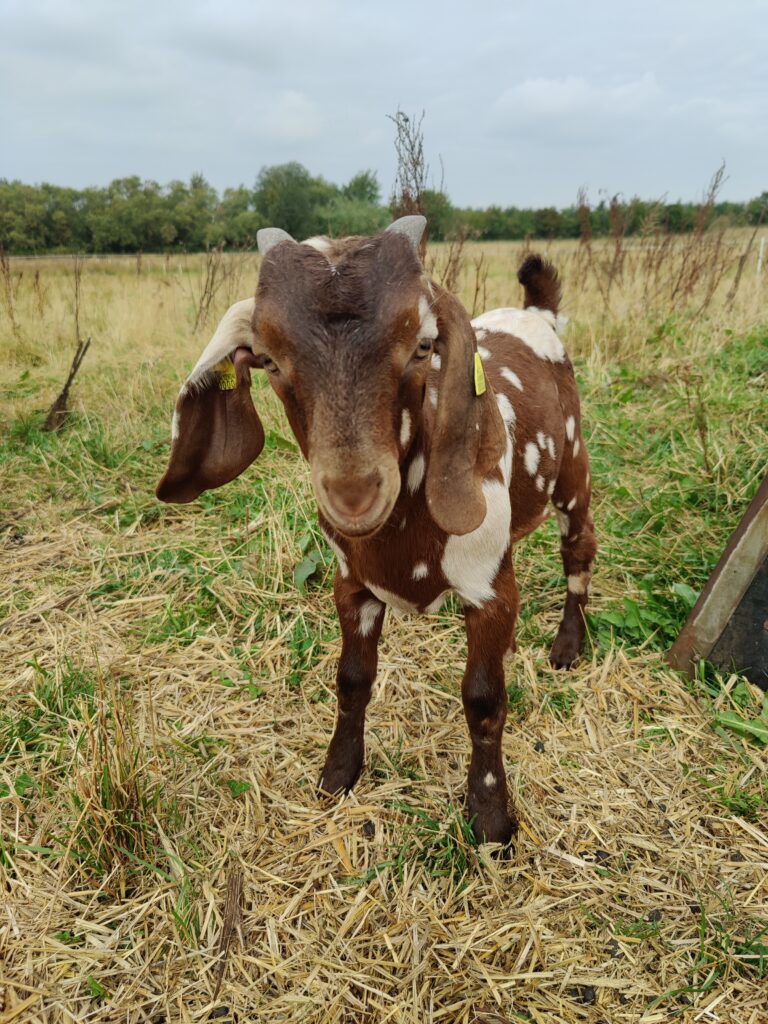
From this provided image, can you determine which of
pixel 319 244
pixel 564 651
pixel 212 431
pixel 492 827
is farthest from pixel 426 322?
pixel 564 651

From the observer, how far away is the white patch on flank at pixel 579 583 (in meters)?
3.22

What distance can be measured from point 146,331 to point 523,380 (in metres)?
6.15

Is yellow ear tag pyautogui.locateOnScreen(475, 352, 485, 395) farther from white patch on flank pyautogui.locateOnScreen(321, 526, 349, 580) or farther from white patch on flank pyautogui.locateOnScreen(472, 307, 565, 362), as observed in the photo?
white patch on flank pyautogui.locateOnScreen(472, 307, 565, 362)

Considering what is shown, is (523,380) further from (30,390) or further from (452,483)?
(30,390)


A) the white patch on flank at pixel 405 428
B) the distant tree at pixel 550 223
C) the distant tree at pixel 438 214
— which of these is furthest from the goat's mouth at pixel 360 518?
the distant tree at pixel 550 223

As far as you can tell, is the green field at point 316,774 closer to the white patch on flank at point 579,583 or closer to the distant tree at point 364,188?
the white patch on flank at point 579,583

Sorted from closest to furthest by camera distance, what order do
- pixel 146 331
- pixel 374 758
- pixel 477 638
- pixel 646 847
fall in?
pixel 477 638 < pixel 646 847 < pixel 374 758 < pixel 146 331

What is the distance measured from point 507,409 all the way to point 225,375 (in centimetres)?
109

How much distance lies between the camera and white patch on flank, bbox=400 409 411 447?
1692mm

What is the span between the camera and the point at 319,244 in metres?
1.67

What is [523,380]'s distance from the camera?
2744mm

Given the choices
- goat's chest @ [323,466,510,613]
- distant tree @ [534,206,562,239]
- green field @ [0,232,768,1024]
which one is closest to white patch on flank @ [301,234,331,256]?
goat's chest @ [323,466,510,613]

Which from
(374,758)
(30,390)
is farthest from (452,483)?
(30,390)

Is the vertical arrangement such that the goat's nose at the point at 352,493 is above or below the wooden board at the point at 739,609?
above
